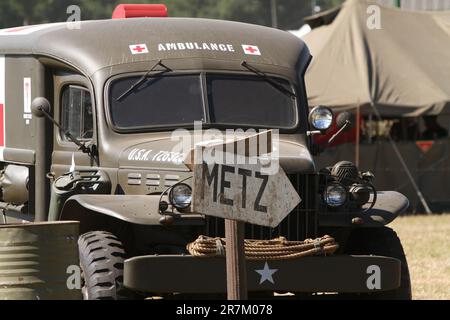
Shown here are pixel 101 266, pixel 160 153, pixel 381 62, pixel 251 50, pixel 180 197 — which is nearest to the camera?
pixel 101 266

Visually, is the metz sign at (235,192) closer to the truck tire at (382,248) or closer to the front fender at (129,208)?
the front fender at (129,208)

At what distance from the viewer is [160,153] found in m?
8.16

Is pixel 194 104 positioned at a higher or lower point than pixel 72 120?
higher

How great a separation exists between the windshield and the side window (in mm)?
269

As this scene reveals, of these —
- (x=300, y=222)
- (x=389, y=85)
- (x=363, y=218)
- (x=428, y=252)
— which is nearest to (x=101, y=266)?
(x=300, y=222)

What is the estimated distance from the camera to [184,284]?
23.8 feet

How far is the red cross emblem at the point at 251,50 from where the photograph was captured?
30.4 feet

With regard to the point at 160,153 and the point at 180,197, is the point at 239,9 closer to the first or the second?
the point at 160,153

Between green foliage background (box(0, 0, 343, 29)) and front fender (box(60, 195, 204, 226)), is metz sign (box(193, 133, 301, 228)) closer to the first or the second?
front fender (box(60, 195, 204, 226))

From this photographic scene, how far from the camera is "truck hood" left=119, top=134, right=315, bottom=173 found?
766 cm

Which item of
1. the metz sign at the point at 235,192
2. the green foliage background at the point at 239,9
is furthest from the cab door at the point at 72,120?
the green foliage background at the point at 239,9

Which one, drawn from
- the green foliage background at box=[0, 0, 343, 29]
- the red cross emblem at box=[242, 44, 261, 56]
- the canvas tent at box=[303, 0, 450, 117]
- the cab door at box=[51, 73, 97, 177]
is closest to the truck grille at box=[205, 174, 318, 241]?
the cab door at box=[51, 73, 97, 177]

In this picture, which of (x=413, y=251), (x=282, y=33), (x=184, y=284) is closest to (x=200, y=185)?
(x=184, y=284)

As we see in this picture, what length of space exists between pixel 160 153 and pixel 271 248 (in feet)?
3.77
